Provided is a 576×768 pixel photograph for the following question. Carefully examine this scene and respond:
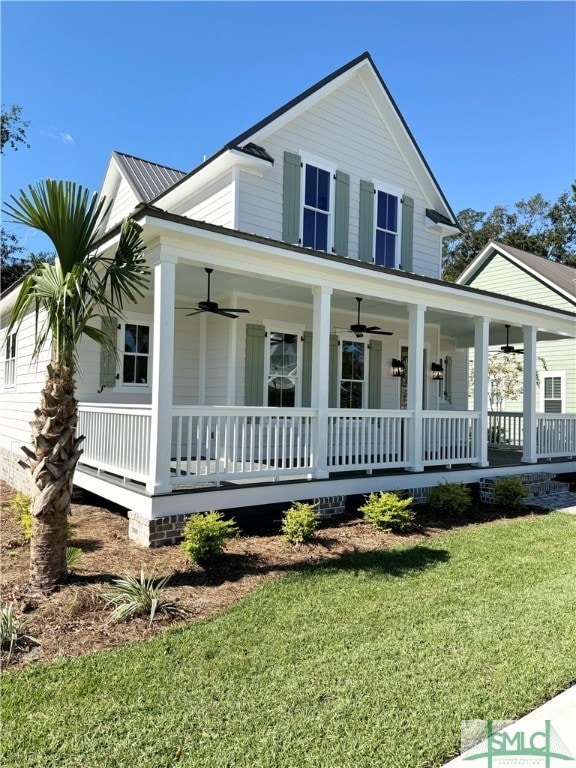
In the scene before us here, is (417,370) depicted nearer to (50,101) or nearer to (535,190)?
(50,101)

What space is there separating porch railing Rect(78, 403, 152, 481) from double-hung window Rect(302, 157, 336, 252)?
509 cm

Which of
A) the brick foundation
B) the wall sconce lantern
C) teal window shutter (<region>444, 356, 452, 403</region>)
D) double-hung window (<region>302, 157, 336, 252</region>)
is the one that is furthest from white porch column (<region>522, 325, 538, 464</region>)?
the brick foundation

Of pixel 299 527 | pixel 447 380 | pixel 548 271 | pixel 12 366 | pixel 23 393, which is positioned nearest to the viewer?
pixel 299 527

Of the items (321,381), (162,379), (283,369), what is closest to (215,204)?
(283,369)

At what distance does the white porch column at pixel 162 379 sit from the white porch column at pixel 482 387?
6178 millimetres

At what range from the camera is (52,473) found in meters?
4.44

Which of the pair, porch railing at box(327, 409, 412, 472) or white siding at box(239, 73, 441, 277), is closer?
porch railing at box(327, 409, 412, 472)

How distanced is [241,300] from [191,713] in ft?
24.7

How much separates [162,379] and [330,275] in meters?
3.12

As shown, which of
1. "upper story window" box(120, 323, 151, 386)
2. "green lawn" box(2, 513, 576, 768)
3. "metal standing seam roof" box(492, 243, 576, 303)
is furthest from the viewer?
"metal standing seam roof" box(492, 243, 576, 303)

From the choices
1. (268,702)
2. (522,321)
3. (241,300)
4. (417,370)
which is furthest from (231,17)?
(268,702)

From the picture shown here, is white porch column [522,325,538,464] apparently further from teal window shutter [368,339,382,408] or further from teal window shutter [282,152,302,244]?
teal window shutter [282,152,302,244]

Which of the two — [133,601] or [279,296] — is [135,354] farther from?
[133,601]

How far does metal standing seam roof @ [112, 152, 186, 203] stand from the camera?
39.0ft
